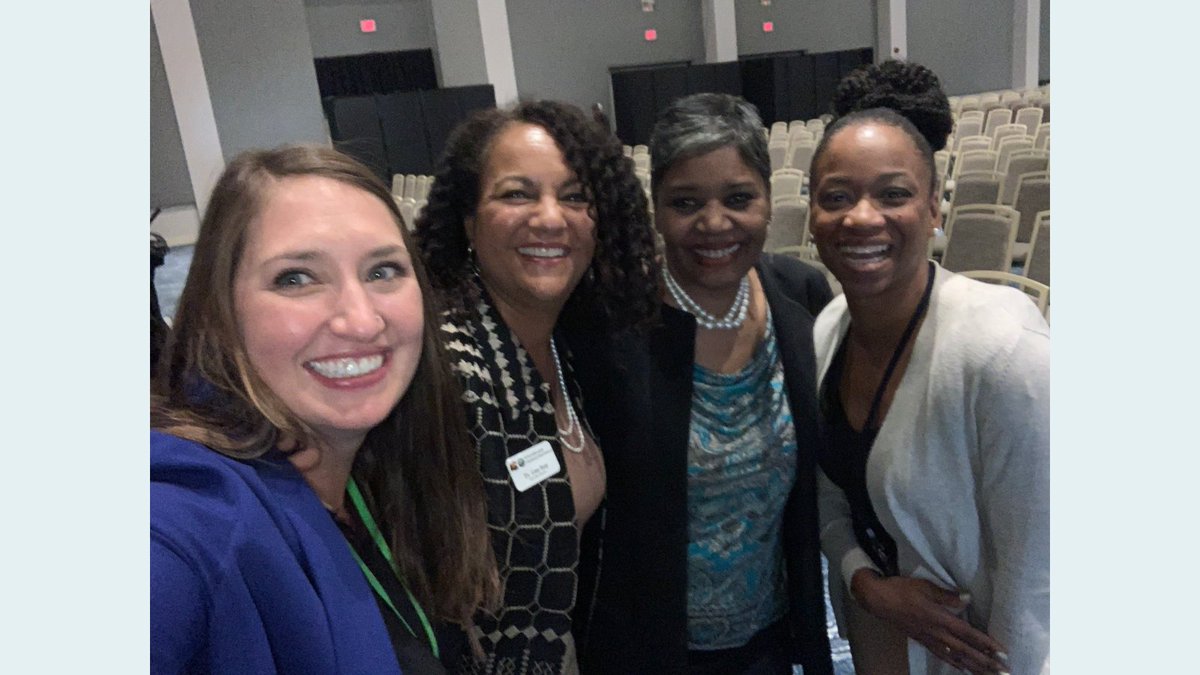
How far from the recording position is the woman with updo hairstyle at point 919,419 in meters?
1.16

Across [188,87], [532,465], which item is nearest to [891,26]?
[188,87]

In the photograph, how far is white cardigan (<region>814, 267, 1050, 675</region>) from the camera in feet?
3.74

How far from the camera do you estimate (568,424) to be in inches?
57.5

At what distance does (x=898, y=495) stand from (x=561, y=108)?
929 mm

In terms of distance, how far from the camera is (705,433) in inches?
60.1

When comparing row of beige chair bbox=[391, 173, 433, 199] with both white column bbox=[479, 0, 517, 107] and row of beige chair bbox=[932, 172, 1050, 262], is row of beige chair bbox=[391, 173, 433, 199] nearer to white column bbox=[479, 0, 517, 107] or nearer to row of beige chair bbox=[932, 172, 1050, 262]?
white column bbox=[479, 0, 517, 107]

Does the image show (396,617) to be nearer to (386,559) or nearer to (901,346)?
(386,559)

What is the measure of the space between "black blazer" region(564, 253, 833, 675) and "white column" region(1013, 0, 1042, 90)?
19.4m

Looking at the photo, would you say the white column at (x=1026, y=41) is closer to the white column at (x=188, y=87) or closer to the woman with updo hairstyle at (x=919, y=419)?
the white column at (x=188, y=87)

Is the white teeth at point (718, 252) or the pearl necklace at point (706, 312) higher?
the white teeth at point (718, 252)

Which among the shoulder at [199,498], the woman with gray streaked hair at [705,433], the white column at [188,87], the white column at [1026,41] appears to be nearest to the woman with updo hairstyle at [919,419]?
the woman with gray streaked hair at [705,433]

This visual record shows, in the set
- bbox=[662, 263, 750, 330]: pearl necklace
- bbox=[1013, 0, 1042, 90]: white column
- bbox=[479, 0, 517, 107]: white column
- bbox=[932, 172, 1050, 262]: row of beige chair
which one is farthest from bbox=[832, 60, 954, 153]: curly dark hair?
bbox=[1013, 0, 1042, 90]: white column

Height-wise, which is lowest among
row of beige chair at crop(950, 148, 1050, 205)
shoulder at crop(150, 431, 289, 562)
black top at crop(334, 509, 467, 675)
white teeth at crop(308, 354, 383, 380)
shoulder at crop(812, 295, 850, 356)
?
row of beige chair at crop(950, 148, 1050, 205)

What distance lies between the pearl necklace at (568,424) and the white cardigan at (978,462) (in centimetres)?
54
